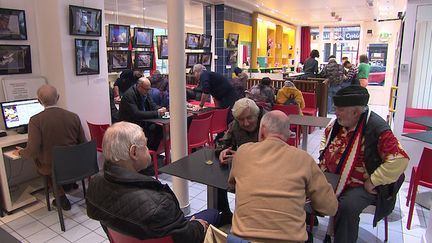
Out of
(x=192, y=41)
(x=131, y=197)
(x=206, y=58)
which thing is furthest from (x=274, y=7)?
(x=131, y=197)

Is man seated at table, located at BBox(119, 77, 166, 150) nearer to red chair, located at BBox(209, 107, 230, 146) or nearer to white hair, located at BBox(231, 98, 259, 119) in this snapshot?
red chair, located at BBox(209, 107, 230, 146)

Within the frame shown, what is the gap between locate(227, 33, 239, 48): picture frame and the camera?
8.07 meters

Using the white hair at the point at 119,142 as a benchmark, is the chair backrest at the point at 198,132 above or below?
below

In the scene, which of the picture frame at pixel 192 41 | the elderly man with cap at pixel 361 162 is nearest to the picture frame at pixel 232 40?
the picture frame at pixel 192 41

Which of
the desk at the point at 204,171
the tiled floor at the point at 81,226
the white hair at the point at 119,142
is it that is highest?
the white hair at the point at 119,142

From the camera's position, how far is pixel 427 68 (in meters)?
4.12

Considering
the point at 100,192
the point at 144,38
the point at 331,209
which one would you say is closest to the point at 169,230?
the point at 100,192

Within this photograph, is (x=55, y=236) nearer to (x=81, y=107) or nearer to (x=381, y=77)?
(x=81, y=107)

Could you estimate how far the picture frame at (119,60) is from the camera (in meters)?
5.51

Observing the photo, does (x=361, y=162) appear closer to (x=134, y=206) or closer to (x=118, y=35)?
(x=134, y=206)

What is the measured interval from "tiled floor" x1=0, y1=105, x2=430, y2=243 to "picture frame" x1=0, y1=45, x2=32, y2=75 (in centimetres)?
141

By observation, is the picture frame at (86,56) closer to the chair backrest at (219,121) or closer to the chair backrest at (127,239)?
the chair backrest at (219,121)

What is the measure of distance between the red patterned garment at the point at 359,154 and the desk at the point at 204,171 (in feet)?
2.56

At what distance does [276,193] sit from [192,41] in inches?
247
